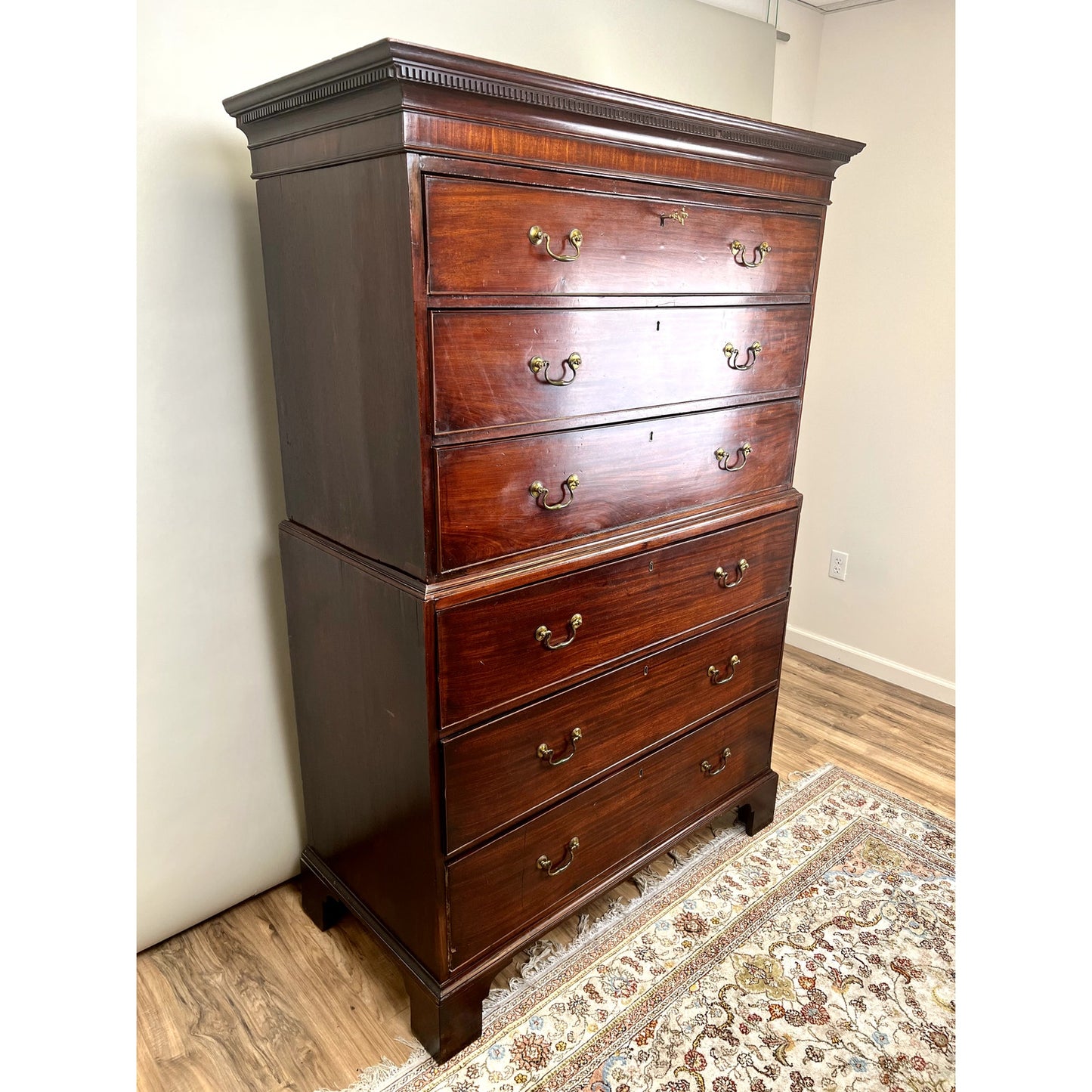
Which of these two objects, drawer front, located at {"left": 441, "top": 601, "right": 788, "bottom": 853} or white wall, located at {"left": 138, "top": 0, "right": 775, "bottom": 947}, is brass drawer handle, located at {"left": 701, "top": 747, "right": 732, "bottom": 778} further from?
white wall, located at {"left": 138, "top": 0, "right": 775, "bottom": 947}

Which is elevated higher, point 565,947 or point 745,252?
point 745,252

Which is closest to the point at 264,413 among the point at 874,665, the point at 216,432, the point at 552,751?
the point at 216,432

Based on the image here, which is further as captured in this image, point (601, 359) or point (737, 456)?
point (737, 456)

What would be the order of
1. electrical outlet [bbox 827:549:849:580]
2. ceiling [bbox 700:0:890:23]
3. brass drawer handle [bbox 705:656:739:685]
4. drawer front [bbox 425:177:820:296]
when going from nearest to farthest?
drawer front [bbox 425:177:820:296]
brass drawer handle [bbox 705:656:739:685]
ceiling [bbox 700:0:890:23]
electrical outlet [bbox 827:549:849:580]

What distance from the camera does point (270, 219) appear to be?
1.34 metres

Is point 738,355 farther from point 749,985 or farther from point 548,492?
point 749,985

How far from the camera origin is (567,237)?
1.24 meters

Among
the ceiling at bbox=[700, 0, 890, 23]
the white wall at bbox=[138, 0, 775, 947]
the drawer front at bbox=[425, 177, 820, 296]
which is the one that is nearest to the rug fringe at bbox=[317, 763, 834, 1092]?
the white wall at bbox=[138, 0, 775, 947]

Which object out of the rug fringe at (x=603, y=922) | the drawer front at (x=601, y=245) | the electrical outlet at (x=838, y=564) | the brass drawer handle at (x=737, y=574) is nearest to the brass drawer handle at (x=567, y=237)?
the drawer front at (x=601, y=245)

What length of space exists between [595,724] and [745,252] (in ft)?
3.10

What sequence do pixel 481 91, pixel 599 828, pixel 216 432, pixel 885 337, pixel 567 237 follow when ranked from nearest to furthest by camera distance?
pixel 481 91, pixel 567 237, pixel 216 432, pixel 599 828, pixel 885 337

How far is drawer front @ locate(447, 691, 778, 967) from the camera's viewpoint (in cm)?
142
